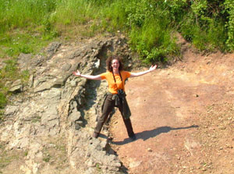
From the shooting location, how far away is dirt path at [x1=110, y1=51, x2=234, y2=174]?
505 centimetres

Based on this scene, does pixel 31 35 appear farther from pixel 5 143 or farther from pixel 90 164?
pixel 90 164

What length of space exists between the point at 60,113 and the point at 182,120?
8.09 ft

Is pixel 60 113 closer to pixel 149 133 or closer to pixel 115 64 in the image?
pixel 115 64

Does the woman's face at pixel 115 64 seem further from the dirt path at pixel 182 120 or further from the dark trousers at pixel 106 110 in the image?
the dirt path at pixel 182 120

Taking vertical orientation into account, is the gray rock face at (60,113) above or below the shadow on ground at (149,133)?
above

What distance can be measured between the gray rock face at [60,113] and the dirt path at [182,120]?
61cm

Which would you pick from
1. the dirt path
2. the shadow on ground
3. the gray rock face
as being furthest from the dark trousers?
the dirt path

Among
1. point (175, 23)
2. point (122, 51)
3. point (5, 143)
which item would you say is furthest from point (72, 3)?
point (5, 143)

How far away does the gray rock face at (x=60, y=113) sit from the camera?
191 inches

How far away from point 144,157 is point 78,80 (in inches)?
97.2

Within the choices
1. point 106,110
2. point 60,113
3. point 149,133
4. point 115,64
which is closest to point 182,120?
point 149,133

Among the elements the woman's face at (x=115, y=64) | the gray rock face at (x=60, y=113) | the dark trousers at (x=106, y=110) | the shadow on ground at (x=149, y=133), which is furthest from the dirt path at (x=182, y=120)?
the woman's face at (x=115, y=64)

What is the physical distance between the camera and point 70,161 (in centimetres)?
486

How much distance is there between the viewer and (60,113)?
5.84 m
